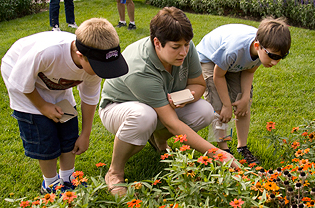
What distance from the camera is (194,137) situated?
79.5 inches

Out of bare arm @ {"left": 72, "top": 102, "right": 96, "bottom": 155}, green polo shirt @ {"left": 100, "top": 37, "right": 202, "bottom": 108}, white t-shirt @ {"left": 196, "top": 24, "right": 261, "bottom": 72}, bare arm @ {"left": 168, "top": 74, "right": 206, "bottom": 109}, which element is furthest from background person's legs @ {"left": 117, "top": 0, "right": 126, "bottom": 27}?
bare arm @ {"left": 72, "top": 102, "right": 96, "bottom": 155}

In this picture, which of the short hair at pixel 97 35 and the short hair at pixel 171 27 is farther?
the short hair at pixel 171 27

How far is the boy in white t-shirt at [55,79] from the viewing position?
1722 mm

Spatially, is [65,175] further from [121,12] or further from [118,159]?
[121,12]

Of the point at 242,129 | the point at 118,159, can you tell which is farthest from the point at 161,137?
the point at 242,129

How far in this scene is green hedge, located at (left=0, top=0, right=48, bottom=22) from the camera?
689 cm

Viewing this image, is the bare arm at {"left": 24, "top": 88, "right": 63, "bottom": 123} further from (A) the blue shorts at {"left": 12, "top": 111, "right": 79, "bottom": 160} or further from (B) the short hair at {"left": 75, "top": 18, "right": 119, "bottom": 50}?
(B) the short hair at {"left": 75, "top": 18, "right": 119, "bottom": 50}

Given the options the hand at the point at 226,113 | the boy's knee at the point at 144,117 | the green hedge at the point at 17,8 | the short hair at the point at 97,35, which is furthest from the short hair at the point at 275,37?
the green hedge at the point at 17,8

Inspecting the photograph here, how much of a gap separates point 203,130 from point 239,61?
2.85 feet

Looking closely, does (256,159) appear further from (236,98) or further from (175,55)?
(175,55)

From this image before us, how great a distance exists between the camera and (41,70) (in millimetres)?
1864

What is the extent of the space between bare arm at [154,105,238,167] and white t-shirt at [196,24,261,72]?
60 cm

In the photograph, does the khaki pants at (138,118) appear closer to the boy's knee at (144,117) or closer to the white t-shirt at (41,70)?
the boy's knee at (144,117)

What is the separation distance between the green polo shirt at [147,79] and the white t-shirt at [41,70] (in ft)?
0.76
